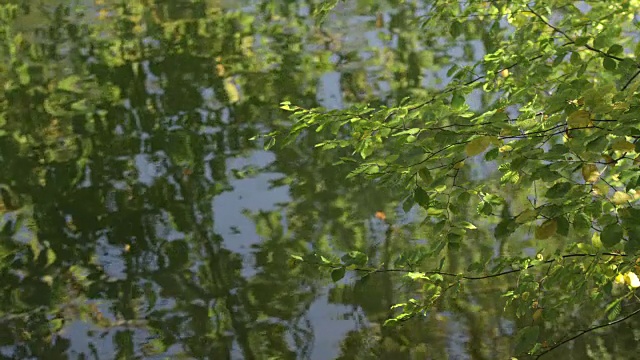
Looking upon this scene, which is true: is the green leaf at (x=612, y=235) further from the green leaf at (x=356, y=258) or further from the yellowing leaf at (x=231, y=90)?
the yellowing leaf at (x=231, y=90)

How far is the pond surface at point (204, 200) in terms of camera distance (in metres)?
2.63

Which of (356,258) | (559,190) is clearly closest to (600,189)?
(559,190)

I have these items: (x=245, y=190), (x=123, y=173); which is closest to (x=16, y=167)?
(x=123, y=173)

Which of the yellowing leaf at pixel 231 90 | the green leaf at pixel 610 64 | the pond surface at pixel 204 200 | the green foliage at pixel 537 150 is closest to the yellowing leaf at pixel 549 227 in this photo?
the green foliage at pixel 537 150

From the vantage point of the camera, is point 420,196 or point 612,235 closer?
point 612,235

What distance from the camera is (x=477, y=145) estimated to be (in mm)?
1474

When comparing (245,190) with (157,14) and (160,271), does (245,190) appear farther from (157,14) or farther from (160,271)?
(157,14)

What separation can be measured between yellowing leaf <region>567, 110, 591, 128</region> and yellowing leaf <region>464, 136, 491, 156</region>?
0.15 metres

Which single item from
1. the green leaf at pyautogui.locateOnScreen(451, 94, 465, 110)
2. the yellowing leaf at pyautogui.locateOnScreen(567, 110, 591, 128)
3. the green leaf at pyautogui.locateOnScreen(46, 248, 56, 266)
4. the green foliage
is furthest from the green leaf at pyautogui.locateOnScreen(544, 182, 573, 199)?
the green leaf at pyautogui.locateOnScreen(46, 248, 56, 266)

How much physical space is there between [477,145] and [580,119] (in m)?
0.18

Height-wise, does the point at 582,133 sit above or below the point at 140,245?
above

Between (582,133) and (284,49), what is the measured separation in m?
3.41

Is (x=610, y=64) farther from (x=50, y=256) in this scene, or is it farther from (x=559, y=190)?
(x=50, y=256)

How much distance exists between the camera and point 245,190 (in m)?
3.37
